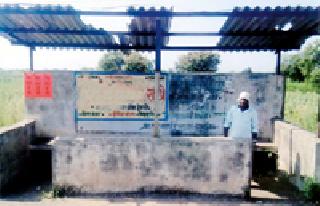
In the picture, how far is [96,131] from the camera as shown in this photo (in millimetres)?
8359

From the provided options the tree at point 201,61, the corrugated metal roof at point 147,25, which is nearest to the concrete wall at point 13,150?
the corrugated metal roof at point 147,25

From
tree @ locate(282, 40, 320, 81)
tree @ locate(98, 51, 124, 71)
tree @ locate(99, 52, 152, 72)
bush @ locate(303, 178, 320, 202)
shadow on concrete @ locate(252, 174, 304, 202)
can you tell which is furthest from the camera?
tree @ locate(282, 40, 320, 81)

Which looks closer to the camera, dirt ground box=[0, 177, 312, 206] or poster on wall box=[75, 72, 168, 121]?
dirt ground box=[0, 177, 312, 206]

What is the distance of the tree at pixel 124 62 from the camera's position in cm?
3811

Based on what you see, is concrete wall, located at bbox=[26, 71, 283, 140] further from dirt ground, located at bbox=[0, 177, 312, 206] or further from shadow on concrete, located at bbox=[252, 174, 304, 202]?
dirt ground, located at bbox=[0, 177, 312, 206]

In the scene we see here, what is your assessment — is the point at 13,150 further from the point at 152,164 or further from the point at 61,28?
the point at 152,164

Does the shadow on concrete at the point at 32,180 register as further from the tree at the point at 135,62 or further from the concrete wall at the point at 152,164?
the tree at the point at 135,62

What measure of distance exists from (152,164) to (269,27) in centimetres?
349

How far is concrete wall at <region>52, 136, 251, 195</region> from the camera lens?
20.0 ft

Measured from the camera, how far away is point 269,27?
24.1 ft

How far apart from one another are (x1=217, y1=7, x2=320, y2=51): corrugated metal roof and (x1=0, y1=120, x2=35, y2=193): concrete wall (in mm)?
4301

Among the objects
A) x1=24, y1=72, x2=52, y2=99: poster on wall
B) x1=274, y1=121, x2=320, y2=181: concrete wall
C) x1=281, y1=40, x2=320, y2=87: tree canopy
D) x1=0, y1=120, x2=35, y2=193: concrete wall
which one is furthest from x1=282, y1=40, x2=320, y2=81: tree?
x1=0, y1=120, x2=35, y2=193: concrete wall

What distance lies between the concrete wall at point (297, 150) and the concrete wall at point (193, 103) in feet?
2.27

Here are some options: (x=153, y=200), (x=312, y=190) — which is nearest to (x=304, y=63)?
(x=312, y=190)
